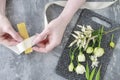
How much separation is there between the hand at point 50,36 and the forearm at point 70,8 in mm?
23

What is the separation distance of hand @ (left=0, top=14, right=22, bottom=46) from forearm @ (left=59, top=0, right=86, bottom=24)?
0.14 meters

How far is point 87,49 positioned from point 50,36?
12 centimetres

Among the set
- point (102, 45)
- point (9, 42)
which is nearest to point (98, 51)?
point (102, 45)

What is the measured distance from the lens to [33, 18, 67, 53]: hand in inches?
32.4

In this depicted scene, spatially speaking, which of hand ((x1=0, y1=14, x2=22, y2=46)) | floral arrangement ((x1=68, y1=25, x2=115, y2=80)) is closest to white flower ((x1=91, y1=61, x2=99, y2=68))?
floral arrangement ((x1=68, y1=25, x2=115, y2=80))

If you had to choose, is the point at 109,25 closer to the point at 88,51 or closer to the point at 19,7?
the point at 88,51

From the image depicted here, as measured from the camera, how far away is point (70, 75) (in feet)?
2.83

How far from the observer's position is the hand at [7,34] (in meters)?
0.83

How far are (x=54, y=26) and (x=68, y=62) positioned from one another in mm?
113

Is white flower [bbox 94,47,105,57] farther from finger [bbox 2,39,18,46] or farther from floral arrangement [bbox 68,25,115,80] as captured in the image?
finger [bbox 2,39,18,46]

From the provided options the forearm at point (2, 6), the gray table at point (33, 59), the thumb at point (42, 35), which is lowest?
the gray table at point (33, 59)

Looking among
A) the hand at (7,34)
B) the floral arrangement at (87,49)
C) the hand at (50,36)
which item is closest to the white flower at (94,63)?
the floral arrangement at (87,49)

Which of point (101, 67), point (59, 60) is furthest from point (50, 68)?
point (101, 67)

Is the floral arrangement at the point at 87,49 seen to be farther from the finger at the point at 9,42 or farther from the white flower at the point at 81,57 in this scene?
the finger at the point at 9,42
